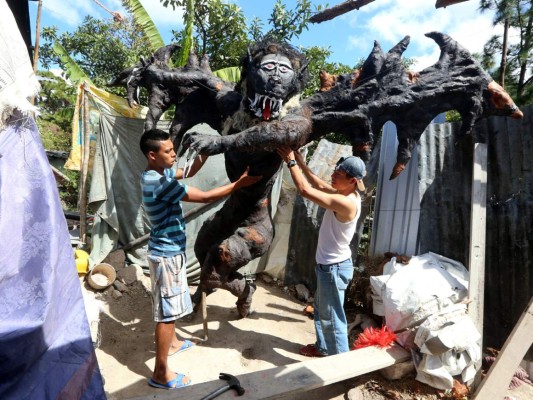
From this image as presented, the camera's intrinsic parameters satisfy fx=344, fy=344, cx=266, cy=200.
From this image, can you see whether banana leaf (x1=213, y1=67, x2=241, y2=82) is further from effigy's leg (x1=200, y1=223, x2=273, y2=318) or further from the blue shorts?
the blue shorts

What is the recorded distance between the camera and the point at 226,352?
3396mm

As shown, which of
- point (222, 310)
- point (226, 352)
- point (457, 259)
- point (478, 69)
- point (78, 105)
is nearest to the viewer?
point (478, 69)

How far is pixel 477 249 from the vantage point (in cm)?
300

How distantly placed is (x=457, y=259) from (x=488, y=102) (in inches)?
72.1

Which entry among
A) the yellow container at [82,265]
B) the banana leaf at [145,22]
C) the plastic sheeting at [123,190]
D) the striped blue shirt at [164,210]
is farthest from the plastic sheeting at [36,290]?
the banana leaf at [145,22]

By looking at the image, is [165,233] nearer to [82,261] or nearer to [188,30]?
[82,261]

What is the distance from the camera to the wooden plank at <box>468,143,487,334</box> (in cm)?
296

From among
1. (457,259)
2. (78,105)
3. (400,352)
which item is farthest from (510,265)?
(78,105)

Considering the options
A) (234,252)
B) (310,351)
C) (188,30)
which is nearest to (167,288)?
(234,252)

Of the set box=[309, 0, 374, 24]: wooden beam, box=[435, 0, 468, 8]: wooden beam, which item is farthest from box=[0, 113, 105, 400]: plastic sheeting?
box=[435, 0, 468, 8]: wooden beam

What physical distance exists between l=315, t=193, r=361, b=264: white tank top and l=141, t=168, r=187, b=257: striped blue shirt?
1210 millimetres

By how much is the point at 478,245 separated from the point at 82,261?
15.7 ft

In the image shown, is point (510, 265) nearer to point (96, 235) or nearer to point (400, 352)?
point (400, 352)

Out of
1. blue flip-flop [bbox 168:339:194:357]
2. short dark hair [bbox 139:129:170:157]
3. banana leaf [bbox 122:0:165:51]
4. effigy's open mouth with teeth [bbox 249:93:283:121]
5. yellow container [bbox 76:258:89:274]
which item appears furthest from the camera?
banana leaf [bbox 122:0:165:51]
